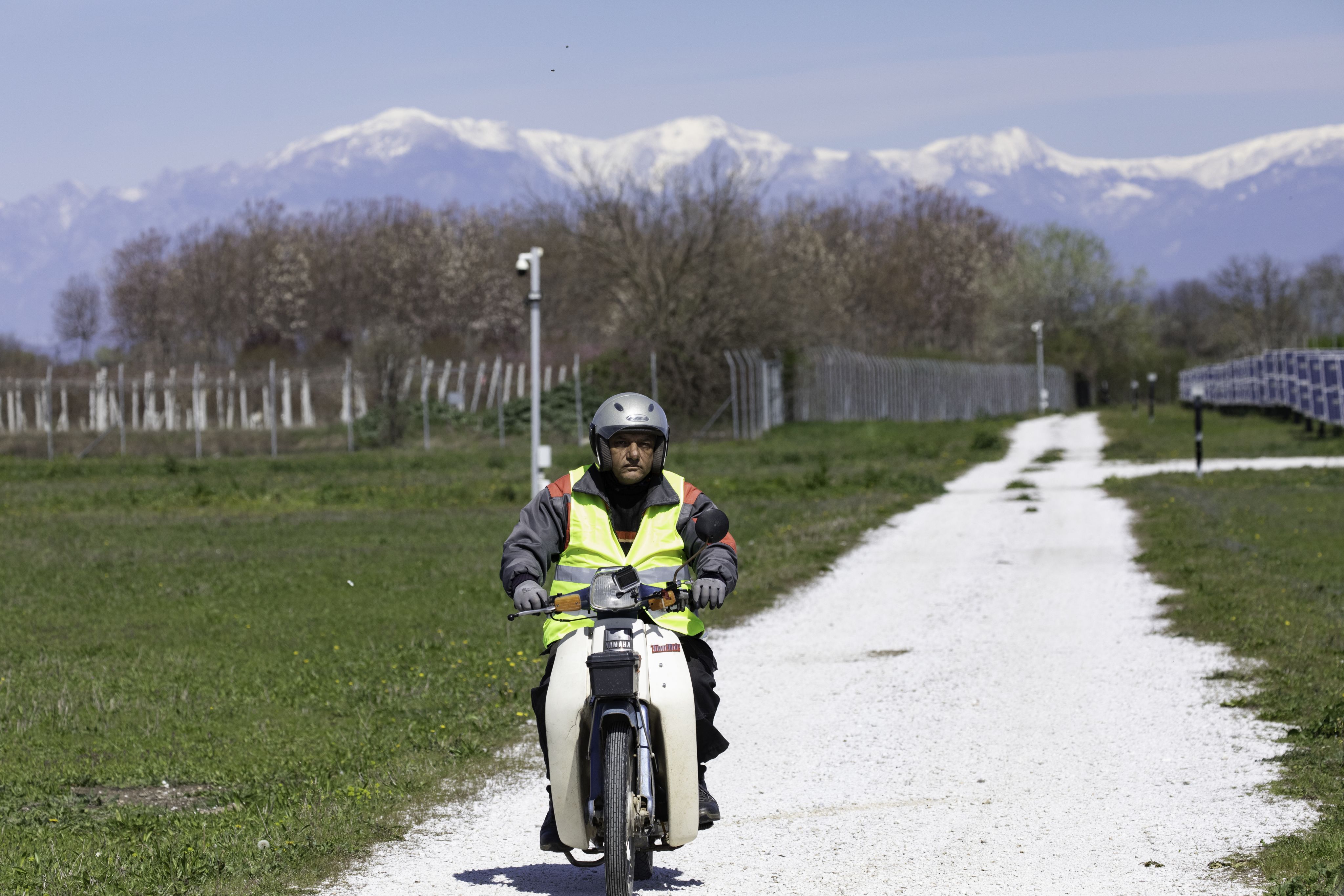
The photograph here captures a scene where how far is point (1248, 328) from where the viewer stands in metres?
115

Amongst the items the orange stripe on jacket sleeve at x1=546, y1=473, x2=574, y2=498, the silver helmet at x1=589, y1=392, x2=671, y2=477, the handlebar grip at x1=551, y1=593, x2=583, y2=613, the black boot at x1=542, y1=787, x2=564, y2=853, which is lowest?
the black boot at x1=542, y1=787, x2=564, y2=853

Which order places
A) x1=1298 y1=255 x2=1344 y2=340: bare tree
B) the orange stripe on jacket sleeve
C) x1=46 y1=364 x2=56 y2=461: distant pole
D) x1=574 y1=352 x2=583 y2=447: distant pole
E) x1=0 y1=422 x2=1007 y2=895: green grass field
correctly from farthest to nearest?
x1=1298 y1=255 x2=1344 y2=340: bare tree
x1=574 y1=352 x2=583 y2=447: distant pole
x1=46 y1=364 x2=56 y2=461: distant pole
x1=0 y1=422 x2=1007 y2=895: green grass field
the orange stripe on jacket sleeve

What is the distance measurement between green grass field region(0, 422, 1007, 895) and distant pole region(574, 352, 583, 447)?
12.7 m

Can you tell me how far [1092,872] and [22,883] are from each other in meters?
4.04

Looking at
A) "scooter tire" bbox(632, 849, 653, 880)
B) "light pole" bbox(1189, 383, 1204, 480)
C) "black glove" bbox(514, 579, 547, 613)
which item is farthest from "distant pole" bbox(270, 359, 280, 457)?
"black glove" bbox(514, 579, 547, 613)

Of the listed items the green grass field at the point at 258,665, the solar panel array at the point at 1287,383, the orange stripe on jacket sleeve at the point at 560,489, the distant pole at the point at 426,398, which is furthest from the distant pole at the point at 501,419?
the orange stripe on jacket sleeve at the point at 560,489

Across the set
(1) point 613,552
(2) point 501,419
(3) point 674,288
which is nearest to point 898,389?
(3) point 674,288

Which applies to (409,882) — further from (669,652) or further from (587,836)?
(669,652)

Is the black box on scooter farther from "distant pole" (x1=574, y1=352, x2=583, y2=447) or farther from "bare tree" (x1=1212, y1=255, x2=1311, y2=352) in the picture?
"bare tree" (x1=1212, y1=255, x2=1311, y2=352)

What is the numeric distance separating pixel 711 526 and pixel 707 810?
118 cm

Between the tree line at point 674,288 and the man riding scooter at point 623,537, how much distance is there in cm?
3978

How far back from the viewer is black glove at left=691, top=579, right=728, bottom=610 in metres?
5.33

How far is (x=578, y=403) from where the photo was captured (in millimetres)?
39406

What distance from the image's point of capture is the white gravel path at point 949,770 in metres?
5.90
